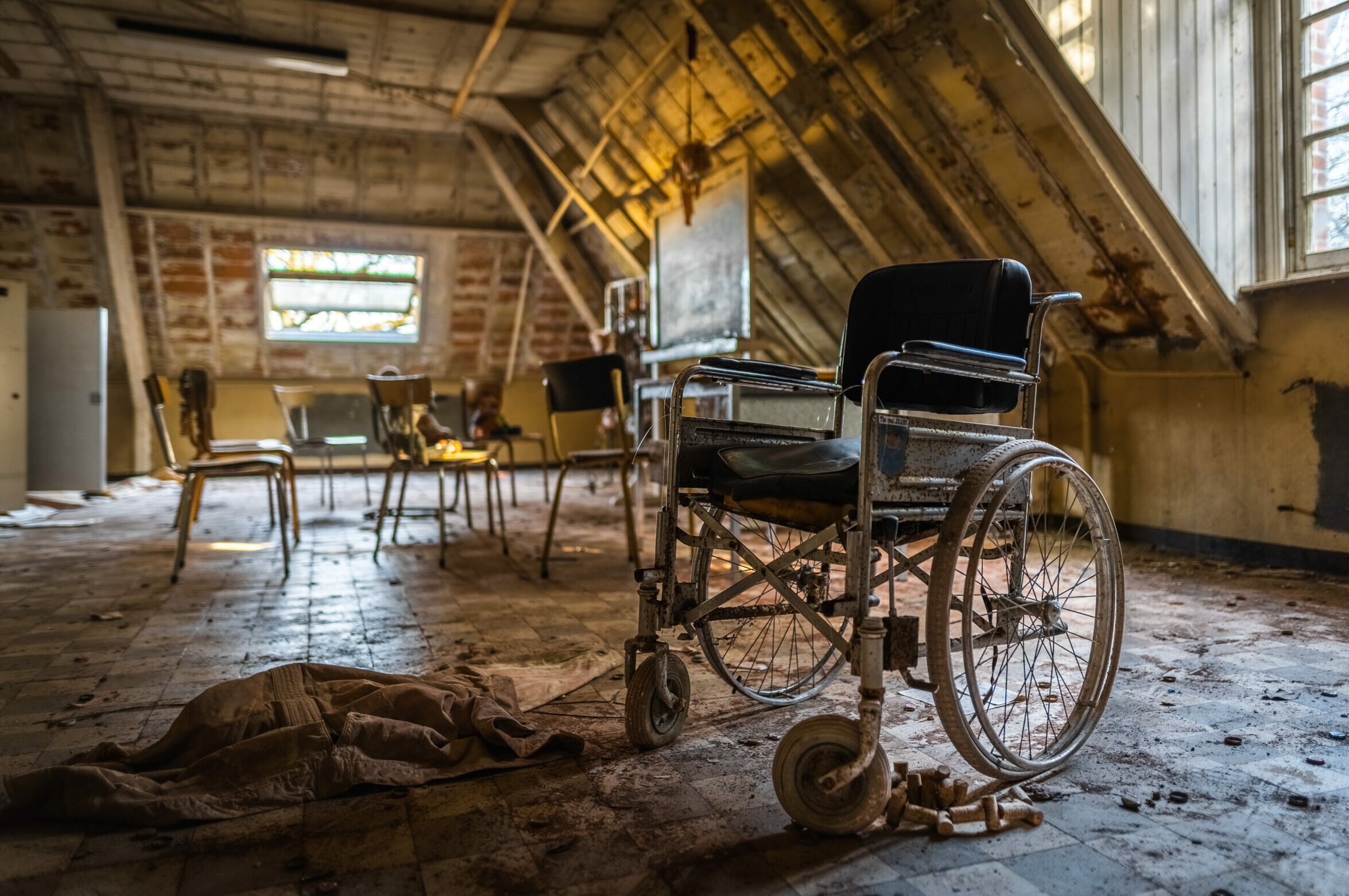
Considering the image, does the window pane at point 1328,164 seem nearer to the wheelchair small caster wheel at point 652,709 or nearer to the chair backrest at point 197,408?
the wheelchair small caster wheel at point 652,709

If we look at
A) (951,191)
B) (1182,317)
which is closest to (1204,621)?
(1182,317)

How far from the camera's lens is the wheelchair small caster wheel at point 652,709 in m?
1.88

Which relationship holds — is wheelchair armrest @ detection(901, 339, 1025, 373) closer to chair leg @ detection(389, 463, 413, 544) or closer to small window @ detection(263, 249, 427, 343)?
chair leg @ detection(389, 463, 413, 544)

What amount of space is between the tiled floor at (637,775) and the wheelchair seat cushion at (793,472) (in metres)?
0.56

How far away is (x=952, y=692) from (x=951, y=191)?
3.77 m

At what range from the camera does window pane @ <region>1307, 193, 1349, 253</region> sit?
389cm

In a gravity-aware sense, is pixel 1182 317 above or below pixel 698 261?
below

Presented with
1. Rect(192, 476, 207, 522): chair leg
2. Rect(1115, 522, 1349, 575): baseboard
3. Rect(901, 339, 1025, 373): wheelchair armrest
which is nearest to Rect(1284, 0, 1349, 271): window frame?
Rect(1115, 522, 1349, 575): baseboard

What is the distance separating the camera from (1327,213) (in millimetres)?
3973

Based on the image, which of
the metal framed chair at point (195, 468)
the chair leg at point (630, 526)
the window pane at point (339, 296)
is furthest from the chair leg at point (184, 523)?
the window pane at point (339, 296)

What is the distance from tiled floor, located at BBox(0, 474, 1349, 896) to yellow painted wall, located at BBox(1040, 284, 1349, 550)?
62cm

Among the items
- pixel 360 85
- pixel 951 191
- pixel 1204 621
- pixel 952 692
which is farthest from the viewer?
pixel 360 85

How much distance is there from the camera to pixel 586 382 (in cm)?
393

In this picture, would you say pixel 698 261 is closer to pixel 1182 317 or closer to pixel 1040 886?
pixel 1182 317
